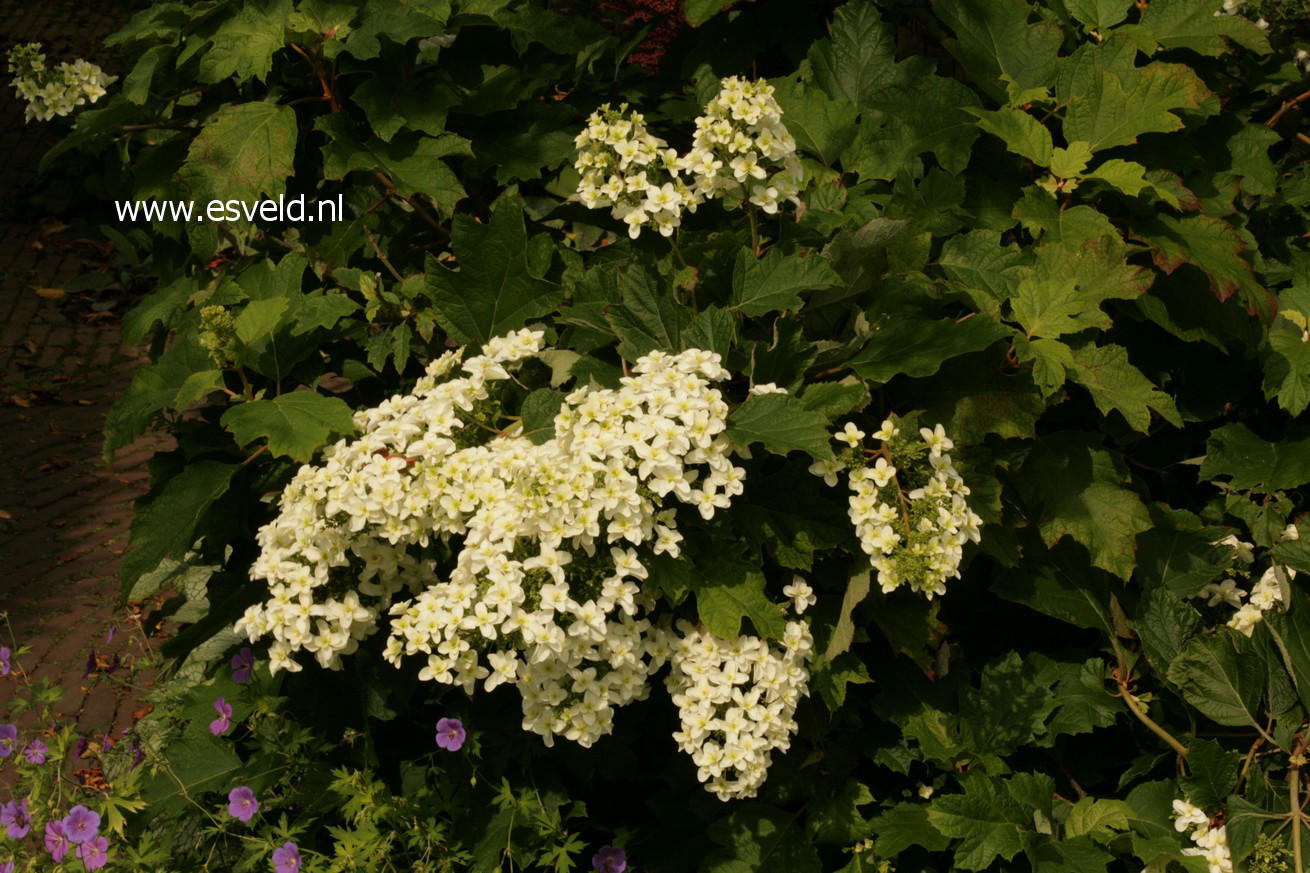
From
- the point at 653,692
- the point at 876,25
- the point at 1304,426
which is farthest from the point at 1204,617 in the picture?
the point at 876,25

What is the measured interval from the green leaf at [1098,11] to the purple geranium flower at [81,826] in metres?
2.73

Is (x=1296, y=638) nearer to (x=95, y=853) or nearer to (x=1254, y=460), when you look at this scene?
(x=1254, y=460)

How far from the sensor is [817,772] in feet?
8.17

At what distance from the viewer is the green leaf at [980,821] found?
2.26 metres

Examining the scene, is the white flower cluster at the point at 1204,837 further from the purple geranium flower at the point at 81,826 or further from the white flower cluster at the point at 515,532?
the purple geranium flower at the point at 81,826

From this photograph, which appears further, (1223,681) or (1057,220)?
(1057,220)

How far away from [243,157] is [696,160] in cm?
101

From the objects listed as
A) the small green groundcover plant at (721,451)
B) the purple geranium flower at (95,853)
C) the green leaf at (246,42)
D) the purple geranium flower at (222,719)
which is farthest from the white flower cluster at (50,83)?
the purple geranium flower at (95,853)

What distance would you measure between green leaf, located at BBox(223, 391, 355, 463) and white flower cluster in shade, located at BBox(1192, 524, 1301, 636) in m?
1.82

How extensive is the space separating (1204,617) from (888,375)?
1104mm

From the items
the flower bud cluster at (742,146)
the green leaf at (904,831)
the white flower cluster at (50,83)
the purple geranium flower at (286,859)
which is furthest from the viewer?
the white flower cluster at (50,83)

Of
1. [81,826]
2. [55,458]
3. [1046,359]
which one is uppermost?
[1046,359]

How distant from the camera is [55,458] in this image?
573 centimetres

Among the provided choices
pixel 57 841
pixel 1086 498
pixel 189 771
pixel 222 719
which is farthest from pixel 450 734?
pixel 1086 498
